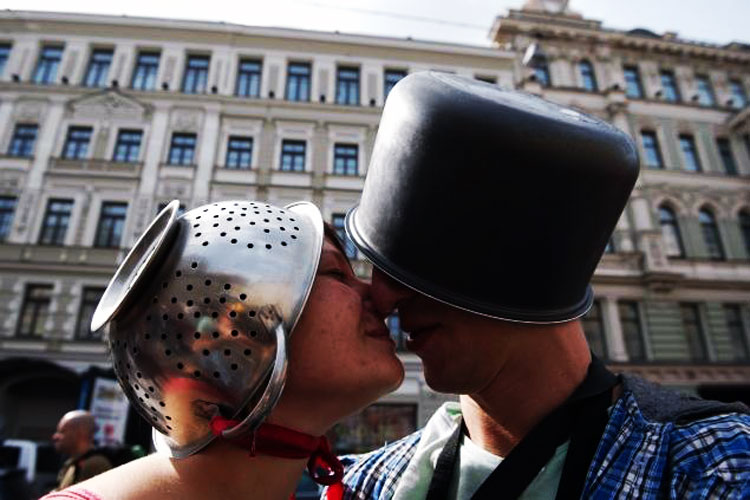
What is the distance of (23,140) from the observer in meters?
15.9

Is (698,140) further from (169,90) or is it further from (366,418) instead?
(169,90)

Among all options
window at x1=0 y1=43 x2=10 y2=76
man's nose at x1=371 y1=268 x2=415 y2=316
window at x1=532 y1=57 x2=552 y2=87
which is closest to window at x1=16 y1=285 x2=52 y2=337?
window at x1=0 y1=43 x2=10 y2=76

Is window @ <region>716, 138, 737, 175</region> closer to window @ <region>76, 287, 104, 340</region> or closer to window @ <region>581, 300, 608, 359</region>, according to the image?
window @ <region>581, 300, 608, 359</region>

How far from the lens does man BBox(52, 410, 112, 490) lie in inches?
156

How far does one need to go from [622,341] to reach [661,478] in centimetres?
1601

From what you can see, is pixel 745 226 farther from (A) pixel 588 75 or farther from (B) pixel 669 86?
(A) pixel 588 75

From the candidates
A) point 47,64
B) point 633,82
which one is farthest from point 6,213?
point 633,82

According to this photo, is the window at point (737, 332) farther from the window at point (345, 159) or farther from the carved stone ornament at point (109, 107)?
the carved stone ornament at point (109, 107)

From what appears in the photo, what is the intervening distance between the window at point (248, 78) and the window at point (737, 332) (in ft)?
59.2

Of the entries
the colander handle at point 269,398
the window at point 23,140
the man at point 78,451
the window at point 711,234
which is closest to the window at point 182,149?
the window at point 23,140

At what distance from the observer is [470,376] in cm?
138

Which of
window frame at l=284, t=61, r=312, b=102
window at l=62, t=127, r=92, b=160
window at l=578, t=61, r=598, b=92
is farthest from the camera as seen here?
window at l=578, t=61, r=598, b=92

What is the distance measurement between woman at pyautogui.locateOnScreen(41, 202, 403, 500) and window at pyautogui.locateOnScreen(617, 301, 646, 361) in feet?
53.6

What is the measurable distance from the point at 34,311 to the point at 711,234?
22.3 m
